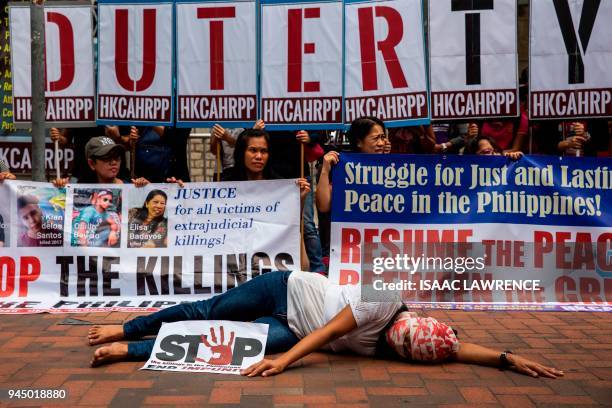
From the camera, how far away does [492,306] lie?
20.4ft

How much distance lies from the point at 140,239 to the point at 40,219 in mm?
828

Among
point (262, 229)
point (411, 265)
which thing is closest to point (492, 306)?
point (411, 265)

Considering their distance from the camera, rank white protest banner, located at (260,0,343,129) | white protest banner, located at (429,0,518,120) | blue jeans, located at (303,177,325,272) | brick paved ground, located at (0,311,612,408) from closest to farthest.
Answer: brick paved ground, located at (0,311,612,408), blue jeans, located at (303,177,325,272), white protest banner, located at (429,0,518,120), white protest banner, located at (260,0,343,129)

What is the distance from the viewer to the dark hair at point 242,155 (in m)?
6.49

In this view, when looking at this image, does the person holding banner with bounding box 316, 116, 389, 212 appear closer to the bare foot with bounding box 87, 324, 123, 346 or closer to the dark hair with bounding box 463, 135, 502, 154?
the dark hair with bounding box 463, 135, 502, 154

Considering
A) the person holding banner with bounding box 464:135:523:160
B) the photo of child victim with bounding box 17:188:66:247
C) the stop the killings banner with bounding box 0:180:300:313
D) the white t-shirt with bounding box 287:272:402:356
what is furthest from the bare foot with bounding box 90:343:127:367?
the person holding banner with bounding box 464:135:523:160

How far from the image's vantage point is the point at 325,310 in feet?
14.9

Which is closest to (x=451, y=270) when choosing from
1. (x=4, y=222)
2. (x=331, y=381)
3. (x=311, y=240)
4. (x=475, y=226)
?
(x=475, y=226)

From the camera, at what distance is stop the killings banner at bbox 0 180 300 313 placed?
6.36m

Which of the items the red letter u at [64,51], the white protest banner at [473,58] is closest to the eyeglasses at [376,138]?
the white protest banner at [473,58]

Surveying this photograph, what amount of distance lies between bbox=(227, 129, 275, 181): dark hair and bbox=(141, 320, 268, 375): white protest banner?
220 cm

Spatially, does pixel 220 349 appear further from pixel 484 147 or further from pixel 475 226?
pixel 484 147

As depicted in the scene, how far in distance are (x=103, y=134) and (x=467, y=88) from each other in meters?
3.64

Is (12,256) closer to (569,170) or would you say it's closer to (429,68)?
(429,68)
